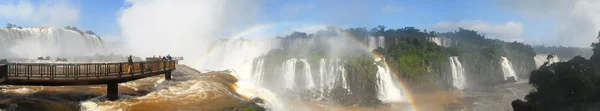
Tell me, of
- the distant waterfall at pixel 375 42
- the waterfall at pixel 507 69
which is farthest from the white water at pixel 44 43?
the waterfall at pixel 507 69

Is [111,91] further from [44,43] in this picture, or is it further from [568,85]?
[44,43]

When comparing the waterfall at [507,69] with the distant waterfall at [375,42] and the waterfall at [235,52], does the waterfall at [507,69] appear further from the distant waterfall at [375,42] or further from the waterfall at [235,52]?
the waterfall at [235,52]

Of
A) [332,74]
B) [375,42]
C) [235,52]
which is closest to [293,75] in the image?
[332,74]

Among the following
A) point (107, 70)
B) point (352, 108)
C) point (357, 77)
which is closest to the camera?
point (107, 70)

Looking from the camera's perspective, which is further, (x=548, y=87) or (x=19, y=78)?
(x=548, y=87)

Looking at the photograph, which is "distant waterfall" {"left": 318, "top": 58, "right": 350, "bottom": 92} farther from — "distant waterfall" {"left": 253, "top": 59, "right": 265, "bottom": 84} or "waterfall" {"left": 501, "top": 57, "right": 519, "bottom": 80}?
"waterfall" {"left": 501, "top": 57, "right": 519, "bottom": 80}

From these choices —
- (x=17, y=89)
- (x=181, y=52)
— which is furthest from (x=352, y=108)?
(x=181, y=52)

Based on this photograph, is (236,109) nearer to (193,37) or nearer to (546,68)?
(546,68)

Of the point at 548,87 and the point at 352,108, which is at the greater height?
the point at 548,87
